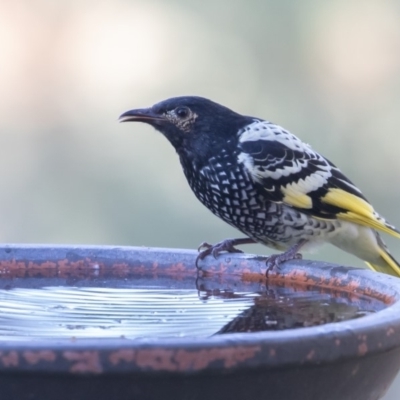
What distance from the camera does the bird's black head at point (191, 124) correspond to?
17.1 feet

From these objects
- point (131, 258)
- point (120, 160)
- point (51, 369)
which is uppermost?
point (51, 369)

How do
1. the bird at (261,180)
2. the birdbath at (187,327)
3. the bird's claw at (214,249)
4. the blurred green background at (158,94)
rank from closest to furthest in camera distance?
the birdbath at (187,327), the bird's claw at (214,249), the bird at (261,180), the blurred green background at (158,94)

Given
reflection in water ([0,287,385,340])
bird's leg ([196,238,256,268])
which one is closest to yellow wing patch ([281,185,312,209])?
bird's leg ([196,238,256,268])

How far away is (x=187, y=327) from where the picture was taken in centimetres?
316

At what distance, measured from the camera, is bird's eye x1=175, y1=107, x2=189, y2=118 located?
17.2ft

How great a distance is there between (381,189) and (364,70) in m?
1.53

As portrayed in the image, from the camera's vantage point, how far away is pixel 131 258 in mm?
4242

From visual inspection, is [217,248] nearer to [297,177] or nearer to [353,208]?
[297,177]

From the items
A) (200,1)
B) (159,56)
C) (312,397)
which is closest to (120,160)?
(159,56)

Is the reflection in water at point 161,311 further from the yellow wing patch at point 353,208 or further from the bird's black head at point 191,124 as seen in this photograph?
the bird's black head at point 191,124

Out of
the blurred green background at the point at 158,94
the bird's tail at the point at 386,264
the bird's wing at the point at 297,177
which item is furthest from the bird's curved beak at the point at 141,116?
the blurred green background at the point at 158,94

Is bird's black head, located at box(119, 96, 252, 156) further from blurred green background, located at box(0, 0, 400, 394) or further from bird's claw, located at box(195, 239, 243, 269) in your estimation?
blurred green background, located at box(0, 0, 400, 394)

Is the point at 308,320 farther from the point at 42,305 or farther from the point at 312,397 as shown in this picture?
the point at 42,305

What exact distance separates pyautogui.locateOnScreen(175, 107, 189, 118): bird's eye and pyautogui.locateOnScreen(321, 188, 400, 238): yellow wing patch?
0.81 meters
